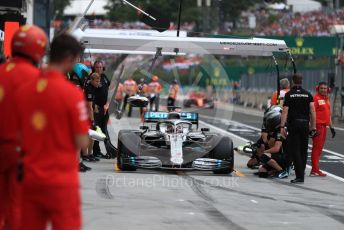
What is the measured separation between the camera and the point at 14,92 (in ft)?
22.1

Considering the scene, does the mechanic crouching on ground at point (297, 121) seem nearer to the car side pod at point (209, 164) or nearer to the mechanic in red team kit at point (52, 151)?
the car side pod at point (209, 164)

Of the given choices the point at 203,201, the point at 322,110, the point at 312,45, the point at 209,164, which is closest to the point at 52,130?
the point at 203,201

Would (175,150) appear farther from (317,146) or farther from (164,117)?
(317,146)

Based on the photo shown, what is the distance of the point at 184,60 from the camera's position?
77375 mm

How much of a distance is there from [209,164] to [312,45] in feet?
140

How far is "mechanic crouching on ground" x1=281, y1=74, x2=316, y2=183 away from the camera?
15078mm

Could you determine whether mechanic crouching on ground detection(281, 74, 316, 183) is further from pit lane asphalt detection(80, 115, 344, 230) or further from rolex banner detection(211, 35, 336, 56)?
rolex banner detection(211, 35, 336, 56)

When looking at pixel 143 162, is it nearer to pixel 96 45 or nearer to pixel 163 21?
pixel 96 45

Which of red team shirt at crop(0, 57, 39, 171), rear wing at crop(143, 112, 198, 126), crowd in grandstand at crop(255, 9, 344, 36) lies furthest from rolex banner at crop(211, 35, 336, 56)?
red team shirt at crop(0, 57, 39, 171)

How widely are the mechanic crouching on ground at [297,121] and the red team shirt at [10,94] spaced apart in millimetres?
8561

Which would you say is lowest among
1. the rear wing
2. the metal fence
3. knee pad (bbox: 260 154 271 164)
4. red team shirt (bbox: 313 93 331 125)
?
the metal fence

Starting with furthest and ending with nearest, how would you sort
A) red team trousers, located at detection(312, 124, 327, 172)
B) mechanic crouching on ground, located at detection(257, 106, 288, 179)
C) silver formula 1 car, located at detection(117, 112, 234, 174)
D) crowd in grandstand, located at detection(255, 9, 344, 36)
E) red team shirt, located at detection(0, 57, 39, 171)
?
1. crowd in grandstand, located at detection(255, 9, 344, 36)
2. red team trousers, located at detection(312, 124, 327, 172)
3. mechanic crouching on ground, located at detection(257, 106, 288, 179)
4. silver formula 1 car, located at detection(117, 112, 234, 174)
5. red team shirt, located at detection(0, 57, 39, 171)

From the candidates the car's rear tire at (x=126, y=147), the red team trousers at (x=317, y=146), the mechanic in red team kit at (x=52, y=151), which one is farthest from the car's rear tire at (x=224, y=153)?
the mechanic in red team kit at (x=52, y=151)

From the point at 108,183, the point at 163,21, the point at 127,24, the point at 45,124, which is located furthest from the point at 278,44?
the point at 127,24
